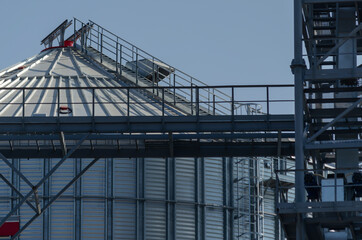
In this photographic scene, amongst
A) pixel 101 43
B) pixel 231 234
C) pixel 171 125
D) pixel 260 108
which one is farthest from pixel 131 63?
pixel 171 125

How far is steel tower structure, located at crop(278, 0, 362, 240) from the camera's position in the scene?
111 feet

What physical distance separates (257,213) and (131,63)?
10393 mm

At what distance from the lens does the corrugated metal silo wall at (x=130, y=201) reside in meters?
50.0

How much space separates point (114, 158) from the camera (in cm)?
5053

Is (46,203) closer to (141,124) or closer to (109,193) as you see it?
(109,193)

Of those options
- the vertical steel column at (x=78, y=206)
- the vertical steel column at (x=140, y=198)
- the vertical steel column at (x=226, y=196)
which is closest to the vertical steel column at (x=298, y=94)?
the vertical steel column at (x=140, y=198)

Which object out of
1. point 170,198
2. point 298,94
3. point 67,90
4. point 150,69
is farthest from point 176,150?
point 150,69

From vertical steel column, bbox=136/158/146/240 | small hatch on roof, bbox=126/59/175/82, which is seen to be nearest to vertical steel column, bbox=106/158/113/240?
vertical steel column, bbox=136/158/146/240

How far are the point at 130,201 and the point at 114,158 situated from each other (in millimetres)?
2105

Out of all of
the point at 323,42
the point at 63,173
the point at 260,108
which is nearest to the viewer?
the point at 323,42

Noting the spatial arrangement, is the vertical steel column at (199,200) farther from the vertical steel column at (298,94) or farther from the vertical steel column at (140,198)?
the vertical steel column at (298,94)

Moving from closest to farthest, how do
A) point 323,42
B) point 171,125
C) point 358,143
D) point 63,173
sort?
point 358,143
point 323,42
point 171,125
point 63,173

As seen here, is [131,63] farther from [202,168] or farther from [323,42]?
[323,42]

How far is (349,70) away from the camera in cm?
3609
